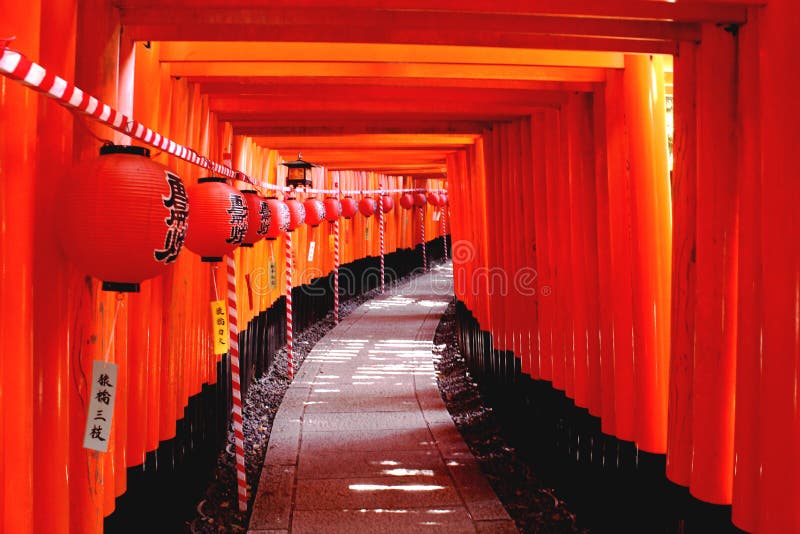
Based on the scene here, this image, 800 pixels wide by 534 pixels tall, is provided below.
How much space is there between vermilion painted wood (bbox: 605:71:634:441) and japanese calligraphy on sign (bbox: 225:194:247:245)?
2.75 meters

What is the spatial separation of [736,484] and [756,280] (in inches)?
39.9

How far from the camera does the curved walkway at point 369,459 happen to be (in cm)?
594

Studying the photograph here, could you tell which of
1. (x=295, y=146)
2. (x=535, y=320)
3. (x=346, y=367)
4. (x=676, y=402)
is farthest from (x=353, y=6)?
(x=346, y=367)

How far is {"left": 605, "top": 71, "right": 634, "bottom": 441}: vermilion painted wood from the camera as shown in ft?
16.0

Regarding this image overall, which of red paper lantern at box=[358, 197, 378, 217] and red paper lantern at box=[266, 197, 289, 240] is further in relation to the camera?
red paper lantern at box=[358, 197, 378, 217]

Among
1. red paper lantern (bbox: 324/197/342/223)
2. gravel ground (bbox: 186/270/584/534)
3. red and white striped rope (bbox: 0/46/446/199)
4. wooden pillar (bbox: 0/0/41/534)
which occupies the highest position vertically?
red paper lantern (bbox: 324/197/342/223)

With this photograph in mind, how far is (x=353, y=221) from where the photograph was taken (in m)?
20.8

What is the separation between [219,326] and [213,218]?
1.54m

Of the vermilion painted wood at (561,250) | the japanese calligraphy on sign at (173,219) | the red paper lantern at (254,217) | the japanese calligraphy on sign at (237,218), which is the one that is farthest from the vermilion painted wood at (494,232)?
the japanese calligraphy on sign at (173,219)

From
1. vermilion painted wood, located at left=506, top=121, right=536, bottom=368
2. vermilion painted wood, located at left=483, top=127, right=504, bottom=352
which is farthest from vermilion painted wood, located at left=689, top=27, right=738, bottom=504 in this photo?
vermilion painted wood, located at left=483, top=127, right=504, bottom=352

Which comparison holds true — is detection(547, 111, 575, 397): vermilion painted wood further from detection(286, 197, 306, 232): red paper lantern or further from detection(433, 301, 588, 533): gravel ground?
detection(286, 197, 306, 232): red paper lantern

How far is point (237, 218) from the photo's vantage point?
4781 mm

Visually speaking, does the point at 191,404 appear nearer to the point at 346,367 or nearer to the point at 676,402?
the point at 676,402

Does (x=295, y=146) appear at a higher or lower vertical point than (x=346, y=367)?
higher
